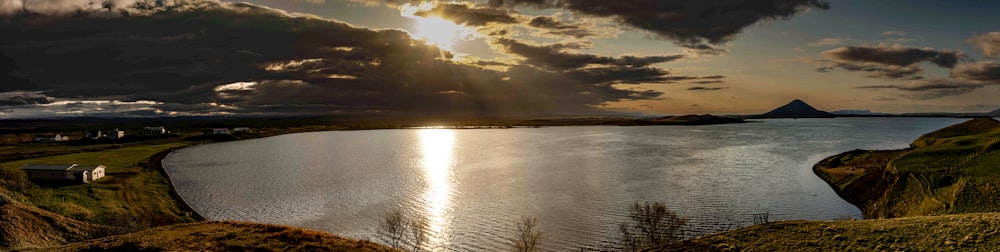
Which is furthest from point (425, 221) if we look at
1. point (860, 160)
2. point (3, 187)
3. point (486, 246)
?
point (860, 160)

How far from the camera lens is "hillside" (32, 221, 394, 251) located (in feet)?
130

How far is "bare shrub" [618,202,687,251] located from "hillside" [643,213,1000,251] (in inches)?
384

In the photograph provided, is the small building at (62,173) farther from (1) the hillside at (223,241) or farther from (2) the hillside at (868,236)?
(2) the hillside at (868,236)

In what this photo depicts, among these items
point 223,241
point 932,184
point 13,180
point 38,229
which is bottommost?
point 38,229

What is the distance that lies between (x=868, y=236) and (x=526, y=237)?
3069 centimetres

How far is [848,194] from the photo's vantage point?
77.8m

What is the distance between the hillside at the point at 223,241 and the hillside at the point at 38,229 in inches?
554

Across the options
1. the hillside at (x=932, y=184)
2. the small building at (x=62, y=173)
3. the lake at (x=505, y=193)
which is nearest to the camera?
the hillside at (x=932, y=184)

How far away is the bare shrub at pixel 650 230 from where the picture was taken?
5062 centimetres

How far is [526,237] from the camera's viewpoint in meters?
52.5

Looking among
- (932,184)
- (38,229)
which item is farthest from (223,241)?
(932,184)

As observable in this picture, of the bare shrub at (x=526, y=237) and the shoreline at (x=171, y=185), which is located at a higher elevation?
the shoreline at (x=171, y=185)

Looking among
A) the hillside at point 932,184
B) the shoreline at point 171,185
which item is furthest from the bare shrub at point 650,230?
the shoreline at point 171,185

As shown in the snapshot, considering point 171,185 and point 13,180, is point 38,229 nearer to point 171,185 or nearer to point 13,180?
point 13,180
